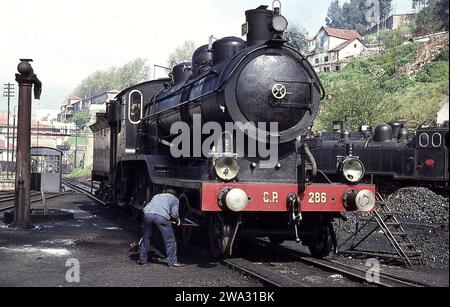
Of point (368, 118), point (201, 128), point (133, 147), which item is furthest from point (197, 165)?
point (368, 118)

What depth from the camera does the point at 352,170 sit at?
757 centimetres

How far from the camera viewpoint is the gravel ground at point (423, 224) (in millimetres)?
8341

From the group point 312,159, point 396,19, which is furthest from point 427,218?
point 396,19

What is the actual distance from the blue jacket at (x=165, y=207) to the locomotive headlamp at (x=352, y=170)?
8.18 ft

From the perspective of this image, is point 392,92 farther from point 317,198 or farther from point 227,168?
point 227,168

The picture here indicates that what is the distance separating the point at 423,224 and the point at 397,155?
23.8ft

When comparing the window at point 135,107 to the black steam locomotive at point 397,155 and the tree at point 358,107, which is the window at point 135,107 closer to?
the black steam locomotive at point 397,155

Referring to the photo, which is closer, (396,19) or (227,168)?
(227,168)

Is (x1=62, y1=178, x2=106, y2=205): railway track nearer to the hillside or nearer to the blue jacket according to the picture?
the blue jacket

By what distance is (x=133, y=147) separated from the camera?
40.3 ft

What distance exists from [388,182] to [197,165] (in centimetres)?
1259

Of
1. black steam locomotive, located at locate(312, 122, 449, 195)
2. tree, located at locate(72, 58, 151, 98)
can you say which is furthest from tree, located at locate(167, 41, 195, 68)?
black steam locomotive, located at locate(312, 122, 449, 195)

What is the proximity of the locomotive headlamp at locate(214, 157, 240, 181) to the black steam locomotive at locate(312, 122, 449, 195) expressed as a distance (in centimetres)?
930

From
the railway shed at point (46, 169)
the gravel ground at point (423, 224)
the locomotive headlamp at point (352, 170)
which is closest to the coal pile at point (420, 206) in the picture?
the gravel ground at point (423, 224)
